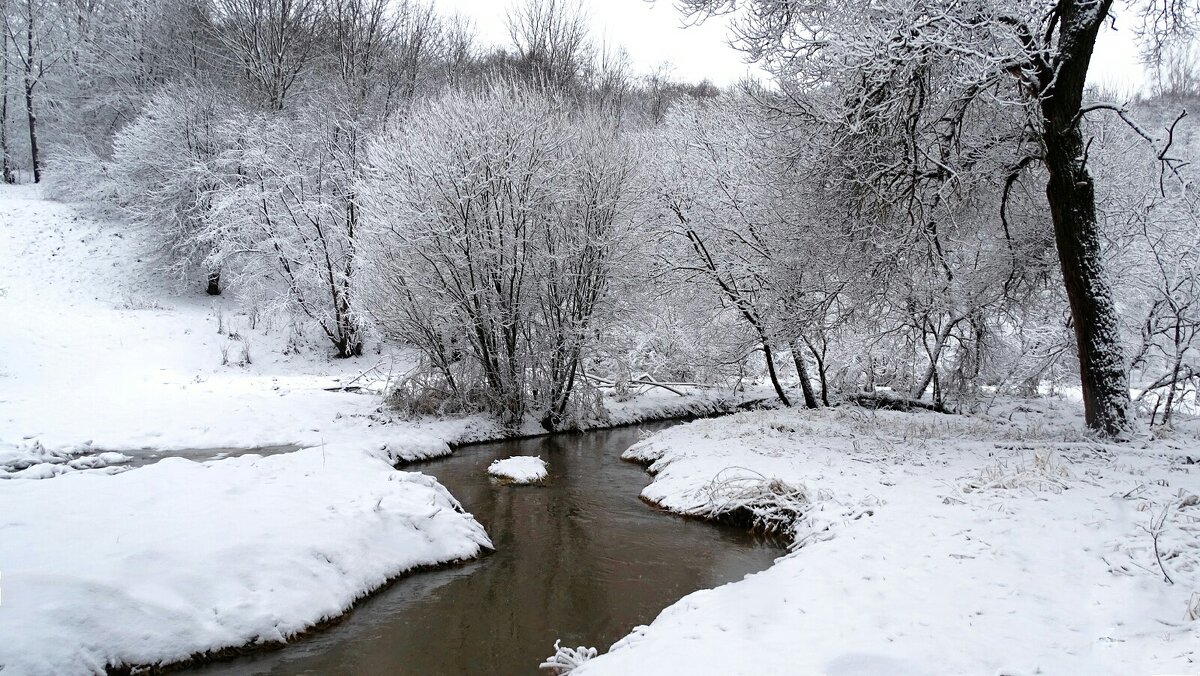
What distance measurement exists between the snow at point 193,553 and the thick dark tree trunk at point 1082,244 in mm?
8432

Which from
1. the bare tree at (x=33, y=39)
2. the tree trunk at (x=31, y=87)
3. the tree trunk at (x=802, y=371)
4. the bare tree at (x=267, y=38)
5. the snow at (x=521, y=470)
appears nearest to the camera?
the snow at (x=521, y=470)

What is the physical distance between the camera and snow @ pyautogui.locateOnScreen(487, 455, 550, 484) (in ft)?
35.4

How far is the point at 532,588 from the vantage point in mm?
6559

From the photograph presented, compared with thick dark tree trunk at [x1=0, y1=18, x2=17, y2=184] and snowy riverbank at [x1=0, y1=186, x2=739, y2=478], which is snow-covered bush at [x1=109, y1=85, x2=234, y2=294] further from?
thick dark tree trunk at [x1=0, y1=18, x2=17, y2=184]

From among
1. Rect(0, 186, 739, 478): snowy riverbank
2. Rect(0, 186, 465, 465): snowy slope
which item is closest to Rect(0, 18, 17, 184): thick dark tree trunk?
Rect(0, 186, 739, 478): snowy riverbank

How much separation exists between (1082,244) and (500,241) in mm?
10871

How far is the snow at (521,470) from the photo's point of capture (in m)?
10.8

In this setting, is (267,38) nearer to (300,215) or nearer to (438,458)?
(300,215)

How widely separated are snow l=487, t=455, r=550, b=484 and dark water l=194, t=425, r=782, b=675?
260 millimetres

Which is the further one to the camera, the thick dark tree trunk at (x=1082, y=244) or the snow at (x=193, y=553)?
the thick dark tree trunk at (x=1082, y=244)

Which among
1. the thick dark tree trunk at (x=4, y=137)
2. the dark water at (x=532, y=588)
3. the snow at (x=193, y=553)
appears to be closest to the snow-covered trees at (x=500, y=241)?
the dark water at (x=532, y=588)

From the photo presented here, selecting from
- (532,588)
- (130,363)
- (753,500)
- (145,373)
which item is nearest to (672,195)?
(753,500)

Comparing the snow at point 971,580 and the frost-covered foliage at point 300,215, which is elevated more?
the frost-covered foliage at point 300,215

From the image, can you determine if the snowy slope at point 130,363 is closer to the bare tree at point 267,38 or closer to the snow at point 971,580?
the bare tree at point 267,38
